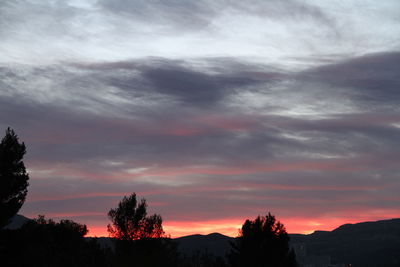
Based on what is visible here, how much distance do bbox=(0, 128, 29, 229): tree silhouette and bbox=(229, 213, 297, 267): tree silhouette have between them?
34.9 metres

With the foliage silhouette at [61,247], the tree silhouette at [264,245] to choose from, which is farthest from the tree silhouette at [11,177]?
the tree silhouette at [264,245]

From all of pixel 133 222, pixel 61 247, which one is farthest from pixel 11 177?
pixel 61 247

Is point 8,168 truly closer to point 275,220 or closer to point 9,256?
point 9,256

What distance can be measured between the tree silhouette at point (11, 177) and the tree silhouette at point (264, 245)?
34852 millimetres

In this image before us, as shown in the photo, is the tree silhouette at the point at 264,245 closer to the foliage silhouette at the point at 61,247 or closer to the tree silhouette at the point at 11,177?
the foliage silhouette at the point at 61,247

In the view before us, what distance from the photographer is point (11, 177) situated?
59750 mm

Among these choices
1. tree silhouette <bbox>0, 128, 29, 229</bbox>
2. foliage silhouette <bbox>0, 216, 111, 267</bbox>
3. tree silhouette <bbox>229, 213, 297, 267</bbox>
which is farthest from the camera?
foliage silhouette <bbox>0, 216, 111, 267</bbox>

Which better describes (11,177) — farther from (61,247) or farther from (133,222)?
(61,247)

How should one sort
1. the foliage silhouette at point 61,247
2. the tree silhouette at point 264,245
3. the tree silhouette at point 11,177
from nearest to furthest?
the tree silhouette at point 11,177 → the tree silhouette at point 264,245 → the foliage silhouette at point 61,247

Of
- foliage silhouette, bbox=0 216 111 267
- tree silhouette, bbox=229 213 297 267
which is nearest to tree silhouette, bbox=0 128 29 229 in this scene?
foliage silhouette, bbox=0 216 111 267

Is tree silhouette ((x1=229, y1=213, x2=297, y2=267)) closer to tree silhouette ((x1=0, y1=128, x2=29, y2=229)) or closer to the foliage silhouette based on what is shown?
the foliage silhouette

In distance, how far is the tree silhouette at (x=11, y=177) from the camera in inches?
2314

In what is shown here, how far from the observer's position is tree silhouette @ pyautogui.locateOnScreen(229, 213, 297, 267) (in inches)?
3314

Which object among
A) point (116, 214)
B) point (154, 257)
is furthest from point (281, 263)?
point (116, 214)
